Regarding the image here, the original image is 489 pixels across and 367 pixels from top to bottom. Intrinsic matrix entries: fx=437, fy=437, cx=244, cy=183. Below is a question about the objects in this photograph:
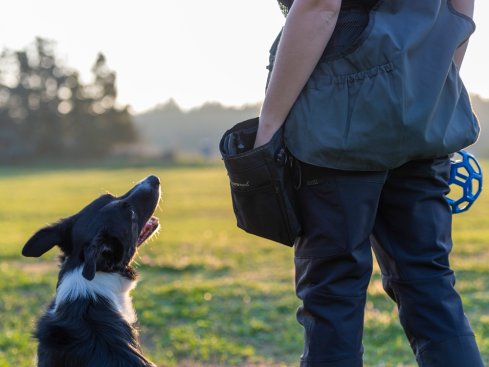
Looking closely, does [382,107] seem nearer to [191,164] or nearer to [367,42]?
[367,42]

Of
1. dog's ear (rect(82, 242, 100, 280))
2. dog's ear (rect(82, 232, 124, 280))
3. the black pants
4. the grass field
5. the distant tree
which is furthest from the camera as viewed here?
the distant tree

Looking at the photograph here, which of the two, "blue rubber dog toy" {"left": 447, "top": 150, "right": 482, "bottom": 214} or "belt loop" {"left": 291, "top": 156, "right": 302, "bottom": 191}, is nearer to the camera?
"belt loop" {"left": 291, "top": 156, "right": 302, "bottom": 191}

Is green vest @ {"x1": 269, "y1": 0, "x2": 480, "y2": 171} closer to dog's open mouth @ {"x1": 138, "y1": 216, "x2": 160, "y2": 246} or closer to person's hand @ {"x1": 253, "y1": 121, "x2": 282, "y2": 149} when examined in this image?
person's hand @ {"x1": 253, "y1": 121, "x2": 282, "y2": 149}

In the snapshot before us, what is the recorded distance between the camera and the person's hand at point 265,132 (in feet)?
5.61

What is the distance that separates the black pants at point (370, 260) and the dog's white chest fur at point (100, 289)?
115cm

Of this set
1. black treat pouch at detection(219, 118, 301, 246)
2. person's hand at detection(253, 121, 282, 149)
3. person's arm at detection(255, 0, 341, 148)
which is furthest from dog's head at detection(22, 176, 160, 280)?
person's arm at detection(255, 0, 341, 148)

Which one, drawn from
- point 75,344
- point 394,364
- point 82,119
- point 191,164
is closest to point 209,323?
point 394,364

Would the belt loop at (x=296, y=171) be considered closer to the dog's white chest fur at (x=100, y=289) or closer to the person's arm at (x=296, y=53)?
the person's arm at (x=296, y=53)

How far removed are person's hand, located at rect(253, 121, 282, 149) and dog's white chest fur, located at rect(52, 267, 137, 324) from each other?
4.10ft

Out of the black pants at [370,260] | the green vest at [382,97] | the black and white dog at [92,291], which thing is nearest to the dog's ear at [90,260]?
the black and white dog at [92,291]

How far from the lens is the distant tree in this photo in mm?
48938

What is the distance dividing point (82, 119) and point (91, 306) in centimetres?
5119

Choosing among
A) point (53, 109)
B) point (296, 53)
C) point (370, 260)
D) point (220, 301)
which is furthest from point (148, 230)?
point (53, 109)

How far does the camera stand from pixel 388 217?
1.81 meters
